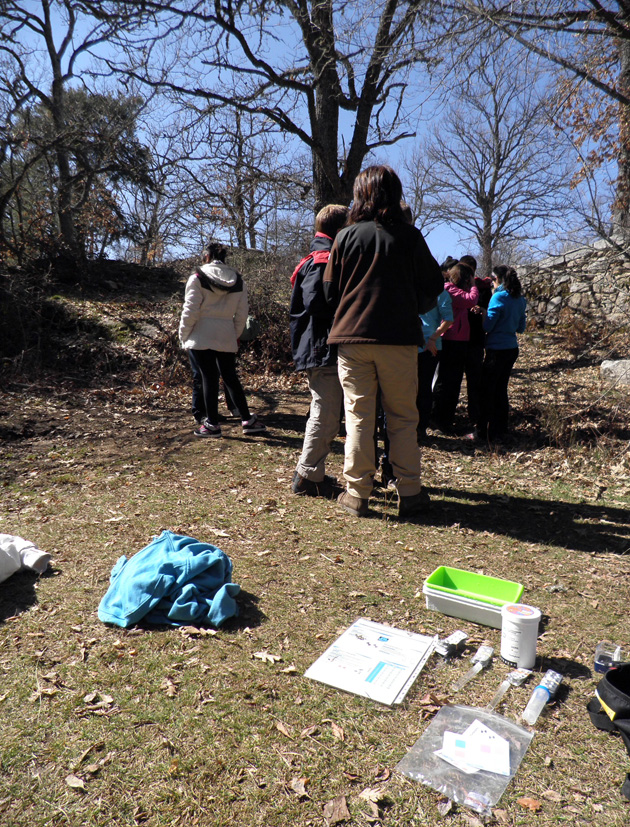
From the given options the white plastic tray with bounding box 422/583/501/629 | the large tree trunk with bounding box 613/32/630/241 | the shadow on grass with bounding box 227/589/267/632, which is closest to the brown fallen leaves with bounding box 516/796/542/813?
the white plastic tray with bounding box 422/583/501/629

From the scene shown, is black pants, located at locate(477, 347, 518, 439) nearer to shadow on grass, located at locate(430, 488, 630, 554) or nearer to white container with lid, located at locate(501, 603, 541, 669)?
shadow on grass, located at locate(430, 488, 630, 554)

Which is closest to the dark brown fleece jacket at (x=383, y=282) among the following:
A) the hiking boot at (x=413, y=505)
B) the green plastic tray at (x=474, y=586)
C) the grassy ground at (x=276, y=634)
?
the hiking boot at (x=413, y=505)

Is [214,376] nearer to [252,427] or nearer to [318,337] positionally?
[252,427]

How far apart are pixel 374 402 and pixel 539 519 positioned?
1.66 metres

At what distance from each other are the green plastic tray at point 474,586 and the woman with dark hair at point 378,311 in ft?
3.53

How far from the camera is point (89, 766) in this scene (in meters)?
2.13

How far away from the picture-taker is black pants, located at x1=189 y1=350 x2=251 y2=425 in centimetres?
636

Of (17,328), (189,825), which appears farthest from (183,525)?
(17,328)

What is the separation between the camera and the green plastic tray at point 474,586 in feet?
10.2

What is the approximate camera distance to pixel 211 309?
6.27 m

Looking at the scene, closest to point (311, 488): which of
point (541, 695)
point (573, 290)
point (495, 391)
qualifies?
point (541, 695)

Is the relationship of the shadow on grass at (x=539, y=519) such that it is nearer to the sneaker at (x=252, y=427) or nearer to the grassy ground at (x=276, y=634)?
the grassy ground at (x=276, y=634)

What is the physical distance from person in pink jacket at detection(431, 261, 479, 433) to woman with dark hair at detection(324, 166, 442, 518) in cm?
235

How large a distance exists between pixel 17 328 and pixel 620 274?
34.7 ft
